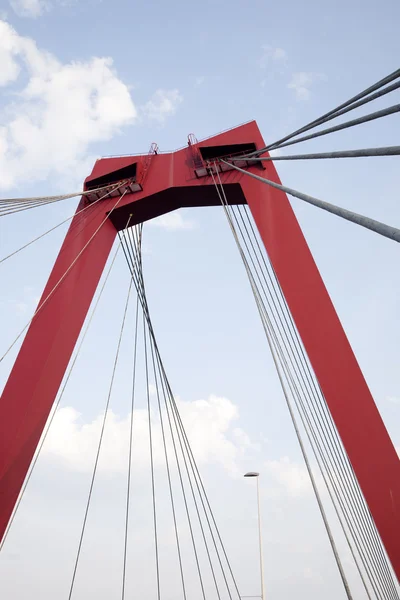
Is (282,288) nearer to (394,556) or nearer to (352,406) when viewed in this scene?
(352,406)

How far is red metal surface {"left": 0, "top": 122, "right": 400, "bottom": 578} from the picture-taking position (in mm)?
6090

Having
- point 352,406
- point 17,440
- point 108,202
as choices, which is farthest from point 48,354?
point 352,406

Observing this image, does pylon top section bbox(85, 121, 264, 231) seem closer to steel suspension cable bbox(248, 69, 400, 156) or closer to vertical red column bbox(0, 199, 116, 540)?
vertical red column bbox(0, 199, 116, 540)

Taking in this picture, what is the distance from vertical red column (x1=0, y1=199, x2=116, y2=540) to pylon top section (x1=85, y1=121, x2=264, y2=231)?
19.2 inches

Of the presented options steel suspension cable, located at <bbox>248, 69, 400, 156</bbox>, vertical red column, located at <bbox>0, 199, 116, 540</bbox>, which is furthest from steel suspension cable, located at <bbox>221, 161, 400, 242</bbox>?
vertical red column, located at <bbox>0, 199, 116, 540</bbox>

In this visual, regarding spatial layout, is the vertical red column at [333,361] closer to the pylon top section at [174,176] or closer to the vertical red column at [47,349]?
the pylon top section at [174,176]

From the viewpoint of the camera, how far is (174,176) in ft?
30.0

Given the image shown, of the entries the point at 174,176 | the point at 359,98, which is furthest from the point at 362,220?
the point at 174,176

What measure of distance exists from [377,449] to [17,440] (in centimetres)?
472

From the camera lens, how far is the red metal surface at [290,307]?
6090 mm

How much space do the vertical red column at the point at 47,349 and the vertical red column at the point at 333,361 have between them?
279 cm

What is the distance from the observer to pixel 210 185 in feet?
29.4

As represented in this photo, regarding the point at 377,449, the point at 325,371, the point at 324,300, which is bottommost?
the point at 377,449

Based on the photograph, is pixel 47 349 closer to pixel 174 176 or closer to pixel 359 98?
pixel 174 176
